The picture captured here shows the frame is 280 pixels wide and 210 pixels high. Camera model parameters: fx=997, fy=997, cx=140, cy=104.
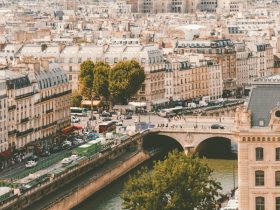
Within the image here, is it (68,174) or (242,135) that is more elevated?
(242,135)

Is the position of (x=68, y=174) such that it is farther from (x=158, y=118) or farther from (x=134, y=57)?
(x=134, y=57)

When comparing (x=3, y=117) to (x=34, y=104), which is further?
(x=34, y=104)

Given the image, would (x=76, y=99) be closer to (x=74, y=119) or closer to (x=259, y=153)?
(x=74, y=119)

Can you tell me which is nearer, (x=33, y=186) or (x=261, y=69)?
(x=33, y=186)

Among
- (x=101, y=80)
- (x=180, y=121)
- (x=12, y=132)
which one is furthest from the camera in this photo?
(x=101, y=80)

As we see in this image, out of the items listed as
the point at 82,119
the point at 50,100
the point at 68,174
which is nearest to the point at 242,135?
the point at 68,174

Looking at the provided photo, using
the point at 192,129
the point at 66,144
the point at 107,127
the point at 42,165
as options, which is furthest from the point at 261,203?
the point at 107,127

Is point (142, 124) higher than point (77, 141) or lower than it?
higher

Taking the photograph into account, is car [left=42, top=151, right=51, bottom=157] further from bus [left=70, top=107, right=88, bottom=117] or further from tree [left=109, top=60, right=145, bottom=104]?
tree [left=109, top=60, right=145, bottom=104]
